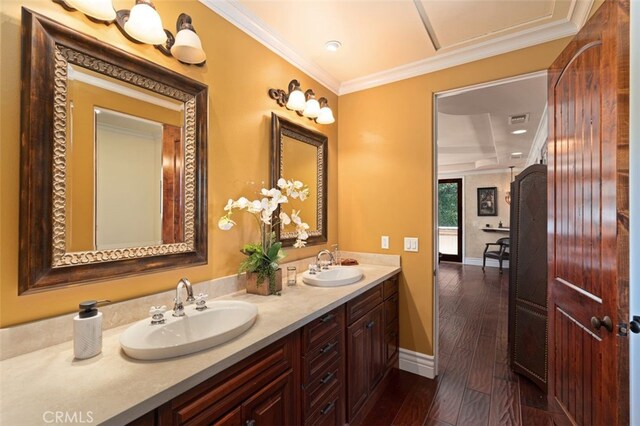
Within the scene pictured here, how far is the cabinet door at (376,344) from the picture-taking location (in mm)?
1996

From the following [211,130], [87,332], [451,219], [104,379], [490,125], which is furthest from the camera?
[451,219]

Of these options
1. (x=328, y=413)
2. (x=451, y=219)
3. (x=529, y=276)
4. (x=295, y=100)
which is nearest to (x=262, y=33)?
(x=295, y=100)

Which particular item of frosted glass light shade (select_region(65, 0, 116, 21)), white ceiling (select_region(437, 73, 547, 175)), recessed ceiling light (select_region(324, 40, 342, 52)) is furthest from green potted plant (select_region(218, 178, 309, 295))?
white ceiling (select_region(437, 73, 547, 175))

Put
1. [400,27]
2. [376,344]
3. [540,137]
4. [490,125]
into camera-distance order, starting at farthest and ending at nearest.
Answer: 1. [540,137]
2. [490,125]
3. [376,344]
4. [400,27]

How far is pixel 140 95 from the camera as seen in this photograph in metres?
1.34

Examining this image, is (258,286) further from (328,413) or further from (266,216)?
(328,413)

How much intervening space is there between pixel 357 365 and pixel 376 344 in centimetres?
31

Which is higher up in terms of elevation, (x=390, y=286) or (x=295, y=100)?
(x=295, y=100)

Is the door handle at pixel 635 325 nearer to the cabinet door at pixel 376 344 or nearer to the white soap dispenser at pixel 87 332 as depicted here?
the cabinet door at pixel 376 344

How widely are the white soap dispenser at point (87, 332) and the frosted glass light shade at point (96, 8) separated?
111 cm

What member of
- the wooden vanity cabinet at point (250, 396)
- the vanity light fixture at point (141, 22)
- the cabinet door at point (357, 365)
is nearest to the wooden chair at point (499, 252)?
the cabinet door at point (357, 365)

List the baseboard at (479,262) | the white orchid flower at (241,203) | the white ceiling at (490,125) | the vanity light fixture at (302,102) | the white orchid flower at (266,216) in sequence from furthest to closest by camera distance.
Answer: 1. the baseboard at (479,262)
2. the white ceiling at (490,125)
3. the vanity light fixture at (302,102)
4. the white orchid flower at (266,216)
5. the white orchid flower at (241,203)

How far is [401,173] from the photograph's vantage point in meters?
2.51

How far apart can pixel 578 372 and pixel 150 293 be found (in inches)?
82.9
